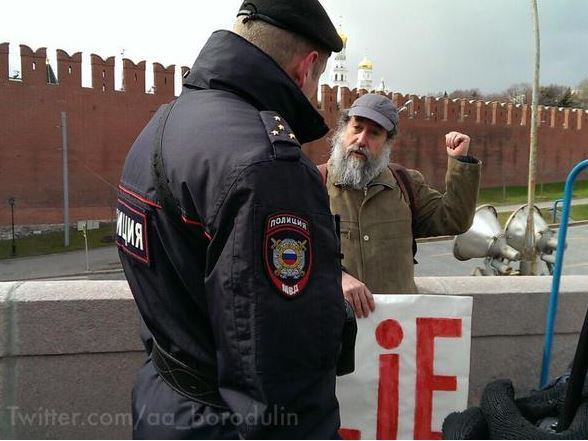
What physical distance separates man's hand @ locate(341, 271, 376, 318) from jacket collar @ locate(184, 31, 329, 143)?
3.48 feet

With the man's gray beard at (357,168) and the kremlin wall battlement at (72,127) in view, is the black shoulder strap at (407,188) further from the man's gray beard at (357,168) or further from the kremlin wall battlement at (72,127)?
the kremlin wall battlement at (72,127)

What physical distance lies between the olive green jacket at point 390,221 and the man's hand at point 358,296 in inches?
9.4

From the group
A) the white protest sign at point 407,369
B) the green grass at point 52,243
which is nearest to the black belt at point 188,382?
the white protest sign at point 407,369

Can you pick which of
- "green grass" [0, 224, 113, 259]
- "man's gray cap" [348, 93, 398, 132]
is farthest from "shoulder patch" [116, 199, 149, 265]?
"green grass" [0, 224, 113, 259]

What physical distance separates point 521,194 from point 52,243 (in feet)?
89.0

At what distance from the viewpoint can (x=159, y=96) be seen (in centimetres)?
2723

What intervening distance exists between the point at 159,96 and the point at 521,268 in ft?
72.4

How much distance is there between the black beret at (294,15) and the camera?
50.7 inches

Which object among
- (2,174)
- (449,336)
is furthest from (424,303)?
(2,174)

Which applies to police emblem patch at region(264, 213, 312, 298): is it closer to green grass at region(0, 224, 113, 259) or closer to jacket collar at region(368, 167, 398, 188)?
jacket collar at region(368, 167, 398, 188)

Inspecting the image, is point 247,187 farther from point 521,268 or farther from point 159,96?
point 159,96

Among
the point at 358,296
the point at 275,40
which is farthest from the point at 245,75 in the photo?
the point at 358,296

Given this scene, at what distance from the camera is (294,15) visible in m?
1.29

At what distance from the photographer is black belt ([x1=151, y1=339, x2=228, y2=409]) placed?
4.14ft
